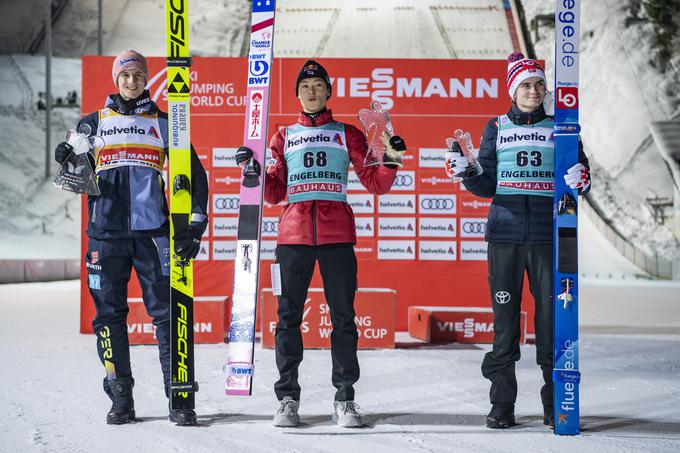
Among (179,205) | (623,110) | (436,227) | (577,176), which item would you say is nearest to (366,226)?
(436,227)

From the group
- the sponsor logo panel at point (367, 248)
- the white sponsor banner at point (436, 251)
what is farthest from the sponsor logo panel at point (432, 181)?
the sponsor logo panel at point (367, 248)

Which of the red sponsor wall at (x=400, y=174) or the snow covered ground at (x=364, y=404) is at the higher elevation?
the red sponsor wall at (x=400, y=174)

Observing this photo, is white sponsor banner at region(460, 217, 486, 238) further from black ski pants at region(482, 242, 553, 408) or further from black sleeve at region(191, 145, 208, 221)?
black sleeve at region(191, 145, 208, 221)

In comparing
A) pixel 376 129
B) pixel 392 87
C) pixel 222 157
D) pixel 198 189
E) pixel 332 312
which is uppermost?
pixel 392 87

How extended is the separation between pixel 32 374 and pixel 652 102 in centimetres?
2632

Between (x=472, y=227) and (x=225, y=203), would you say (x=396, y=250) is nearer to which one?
(x=472, y=227)

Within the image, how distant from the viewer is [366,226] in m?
7.43

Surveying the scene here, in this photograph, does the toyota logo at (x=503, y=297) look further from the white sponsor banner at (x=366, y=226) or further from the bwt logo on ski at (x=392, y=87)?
the bwt logo on ski at (x=392, y=87)

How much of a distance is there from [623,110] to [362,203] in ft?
74.0

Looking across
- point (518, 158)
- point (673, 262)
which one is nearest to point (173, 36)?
point (518, 158)

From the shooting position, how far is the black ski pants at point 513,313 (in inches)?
143

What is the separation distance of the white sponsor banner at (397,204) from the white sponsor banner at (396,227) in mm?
70

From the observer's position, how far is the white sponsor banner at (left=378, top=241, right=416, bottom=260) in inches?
292

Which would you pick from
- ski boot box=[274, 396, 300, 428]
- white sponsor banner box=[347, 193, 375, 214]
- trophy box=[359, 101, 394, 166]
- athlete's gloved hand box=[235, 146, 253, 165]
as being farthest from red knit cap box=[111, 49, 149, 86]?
white sponsor banner box=[347, 193, 375, 214]
